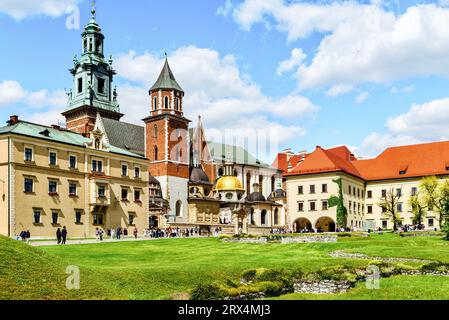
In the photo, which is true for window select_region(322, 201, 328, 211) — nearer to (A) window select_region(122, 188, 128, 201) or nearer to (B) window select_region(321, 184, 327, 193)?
(B) window select_region(321, 184, 327, 193)

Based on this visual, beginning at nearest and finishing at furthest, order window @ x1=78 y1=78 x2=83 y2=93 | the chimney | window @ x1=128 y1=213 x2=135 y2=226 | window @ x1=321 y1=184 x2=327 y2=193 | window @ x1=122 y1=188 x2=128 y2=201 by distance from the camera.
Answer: the chimney
window @ x1=122 y1=188 x2=128 y2=201
window @ x1=128 y1=213 x2=135 y2=226
window @ x1=321 y1=184 x2=327 y2=193
window @ x1=78 y1=78 x2=83 y2=93

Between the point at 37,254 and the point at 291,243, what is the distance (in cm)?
2889

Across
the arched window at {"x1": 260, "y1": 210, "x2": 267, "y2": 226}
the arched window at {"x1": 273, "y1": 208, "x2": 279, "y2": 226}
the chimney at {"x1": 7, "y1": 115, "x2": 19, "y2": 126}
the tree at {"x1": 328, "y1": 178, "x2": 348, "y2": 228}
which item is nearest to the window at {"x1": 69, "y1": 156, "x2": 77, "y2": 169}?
the chimney at {"x1": 7, "y1": 115, "x2": 19, "y2": 126}

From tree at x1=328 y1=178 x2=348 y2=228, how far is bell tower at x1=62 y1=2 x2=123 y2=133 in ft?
155

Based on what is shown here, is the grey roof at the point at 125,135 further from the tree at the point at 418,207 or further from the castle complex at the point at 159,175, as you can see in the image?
the tree at the point at 418,207

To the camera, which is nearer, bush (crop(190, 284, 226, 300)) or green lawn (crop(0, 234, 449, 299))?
bush (crop(190, 284, 226, 300))

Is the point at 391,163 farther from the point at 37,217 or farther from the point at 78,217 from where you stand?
the point at 37,217

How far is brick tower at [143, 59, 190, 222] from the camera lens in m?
87.7

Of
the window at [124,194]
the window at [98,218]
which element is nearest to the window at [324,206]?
the window at [124,194]

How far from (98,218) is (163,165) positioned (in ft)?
84.5

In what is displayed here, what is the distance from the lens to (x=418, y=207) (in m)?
78.6

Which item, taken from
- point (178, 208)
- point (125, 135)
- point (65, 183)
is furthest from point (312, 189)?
point (65, 183)

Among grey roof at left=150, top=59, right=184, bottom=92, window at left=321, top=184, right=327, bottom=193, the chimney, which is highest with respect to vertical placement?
grey roof at left=150, top=59, right=184, bottom=92

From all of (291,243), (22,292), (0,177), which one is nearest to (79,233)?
(0,177)
